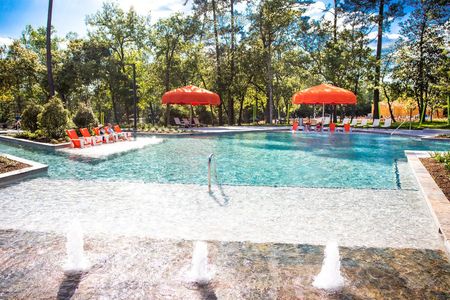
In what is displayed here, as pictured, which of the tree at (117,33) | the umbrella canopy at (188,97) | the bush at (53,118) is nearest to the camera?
the bush at (53,118)

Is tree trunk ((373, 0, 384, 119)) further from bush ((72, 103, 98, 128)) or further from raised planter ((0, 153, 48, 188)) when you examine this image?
raised planter ((0, 153, 48, 188))

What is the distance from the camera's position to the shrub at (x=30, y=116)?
63.3 ft

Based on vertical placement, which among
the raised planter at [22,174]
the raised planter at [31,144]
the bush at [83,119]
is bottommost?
the raised planter at [22,174]

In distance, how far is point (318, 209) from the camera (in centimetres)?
631

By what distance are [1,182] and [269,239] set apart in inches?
269

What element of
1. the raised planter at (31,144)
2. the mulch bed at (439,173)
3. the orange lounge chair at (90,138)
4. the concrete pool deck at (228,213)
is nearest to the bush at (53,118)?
the raised planter at (31,144)

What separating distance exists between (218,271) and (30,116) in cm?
1924

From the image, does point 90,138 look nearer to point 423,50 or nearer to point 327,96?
point 327,96

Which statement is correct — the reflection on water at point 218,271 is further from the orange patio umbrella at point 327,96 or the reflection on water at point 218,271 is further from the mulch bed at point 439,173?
the orange patio umbrella at point 327,96

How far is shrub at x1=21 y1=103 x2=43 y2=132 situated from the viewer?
1930 centimetres

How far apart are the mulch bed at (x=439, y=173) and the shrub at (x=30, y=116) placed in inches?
749

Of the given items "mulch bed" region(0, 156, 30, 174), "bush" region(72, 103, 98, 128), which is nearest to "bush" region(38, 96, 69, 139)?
"bush" region(72, 103, 98, 128)

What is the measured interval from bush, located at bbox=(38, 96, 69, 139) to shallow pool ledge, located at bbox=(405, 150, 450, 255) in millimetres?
15515

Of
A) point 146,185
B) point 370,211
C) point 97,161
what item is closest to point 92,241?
point 146,185
